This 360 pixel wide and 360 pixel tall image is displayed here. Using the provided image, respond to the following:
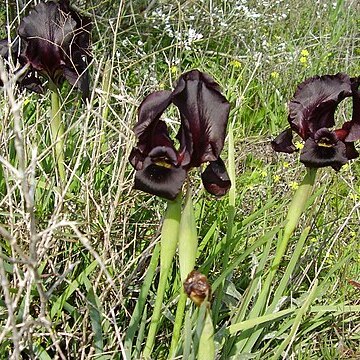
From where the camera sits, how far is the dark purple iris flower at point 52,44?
165 centimetres

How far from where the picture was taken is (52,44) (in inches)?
65.2

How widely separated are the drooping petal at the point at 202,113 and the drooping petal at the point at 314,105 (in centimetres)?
26

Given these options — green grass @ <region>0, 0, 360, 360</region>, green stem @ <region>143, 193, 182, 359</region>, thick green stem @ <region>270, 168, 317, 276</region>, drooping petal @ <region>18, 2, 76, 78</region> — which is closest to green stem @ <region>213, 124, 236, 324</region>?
green grass @ <region>0, 0, 360, 360</region>

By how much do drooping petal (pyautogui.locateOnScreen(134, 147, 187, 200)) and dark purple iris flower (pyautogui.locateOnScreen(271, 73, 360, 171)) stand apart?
297 mm

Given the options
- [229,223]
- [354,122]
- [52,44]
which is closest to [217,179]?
[229,223]

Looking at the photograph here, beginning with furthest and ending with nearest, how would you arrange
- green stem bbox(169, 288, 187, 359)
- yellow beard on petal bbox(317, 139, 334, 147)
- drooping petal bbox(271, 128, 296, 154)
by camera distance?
drooping petal bbox(271, 128, 296, 154) → yellow beard on petal bbox(317, 139, 334, 147) → green stem bbox(169, 288, 187, 359)

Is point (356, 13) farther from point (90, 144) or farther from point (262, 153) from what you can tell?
point (90, 144)

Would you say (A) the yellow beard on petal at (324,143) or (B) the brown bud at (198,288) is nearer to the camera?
(B) the brown bud at (198,288)

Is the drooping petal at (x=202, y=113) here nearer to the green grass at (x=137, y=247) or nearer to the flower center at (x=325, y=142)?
the green grass at (x=137, y=247)

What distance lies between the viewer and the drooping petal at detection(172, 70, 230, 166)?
112cm

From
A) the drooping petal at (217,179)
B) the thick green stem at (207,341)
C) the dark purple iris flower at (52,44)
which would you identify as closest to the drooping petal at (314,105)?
the drooping petal at (217,179)

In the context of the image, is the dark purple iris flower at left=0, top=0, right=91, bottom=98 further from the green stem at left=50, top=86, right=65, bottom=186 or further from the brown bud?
the brown bud

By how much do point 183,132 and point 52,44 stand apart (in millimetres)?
649

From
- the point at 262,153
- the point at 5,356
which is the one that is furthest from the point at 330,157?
the point at 262,153
